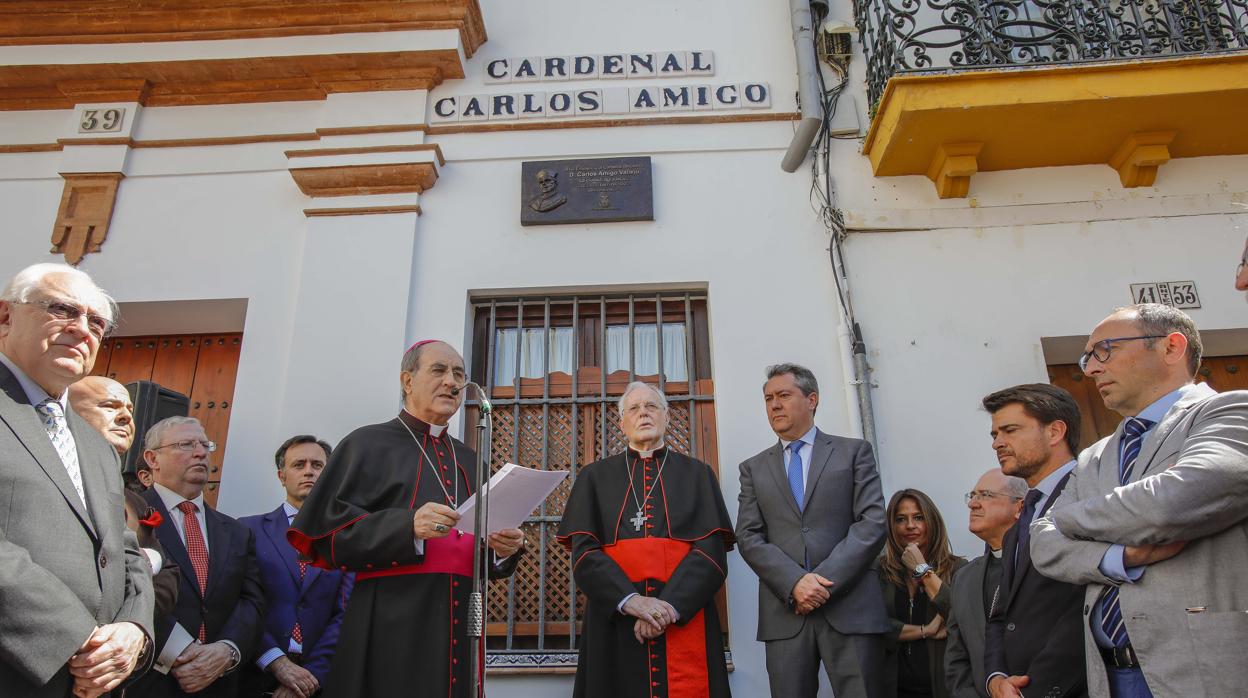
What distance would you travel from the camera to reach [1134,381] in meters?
2.76

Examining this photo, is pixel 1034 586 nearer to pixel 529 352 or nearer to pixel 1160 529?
pixel 1160 529

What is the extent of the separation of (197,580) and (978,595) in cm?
295

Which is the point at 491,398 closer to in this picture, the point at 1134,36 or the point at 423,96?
the point at 423,96

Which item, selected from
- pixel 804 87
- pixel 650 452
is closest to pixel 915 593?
pixel 650 452

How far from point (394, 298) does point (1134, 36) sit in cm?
471

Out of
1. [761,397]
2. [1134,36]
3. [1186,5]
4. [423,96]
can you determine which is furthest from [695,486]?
[1186,5]

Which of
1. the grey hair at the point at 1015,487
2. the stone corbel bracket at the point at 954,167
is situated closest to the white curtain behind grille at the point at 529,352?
the stone corbel bracket at the point at 954,167

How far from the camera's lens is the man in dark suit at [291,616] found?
3.66 metres

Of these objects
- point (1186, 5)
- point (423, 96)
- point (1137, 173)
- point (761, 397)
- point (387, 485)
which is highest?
point (1186, 5)

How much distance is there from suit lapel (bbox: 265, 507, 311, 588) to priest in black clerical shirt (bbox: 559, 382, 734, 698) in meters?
1.16

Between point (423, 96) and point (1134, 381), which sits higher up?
point (423, 96)

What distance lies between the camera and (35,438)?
7.58 feet

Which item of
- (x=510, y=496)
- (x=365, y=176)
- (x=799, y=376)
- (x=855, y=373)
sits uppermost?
(x=365, y=176)

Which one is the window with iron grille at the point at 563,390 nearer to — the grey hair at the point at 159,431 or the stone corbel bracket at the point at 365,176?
the stone corbel bracket at the point at 365,176
